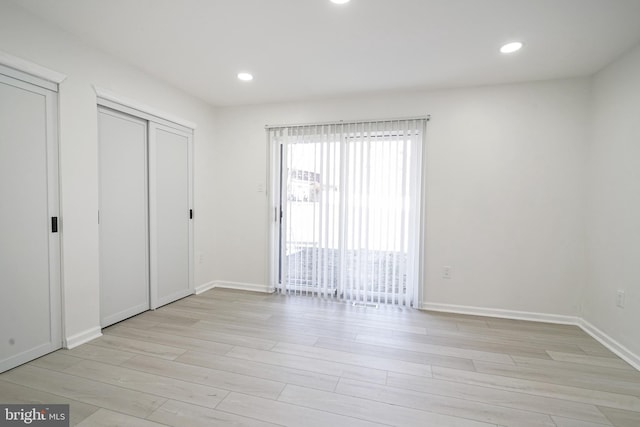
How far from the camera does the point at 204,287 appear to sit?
393cm

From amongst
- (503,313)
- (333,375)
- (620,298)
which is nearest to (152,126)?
(333,375)

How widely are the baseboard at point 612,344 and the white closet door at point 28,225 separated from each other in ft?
15.0

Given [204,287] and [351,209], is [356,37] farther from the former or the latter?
[204,287]

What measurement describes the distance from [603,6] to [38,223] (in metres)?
4.28

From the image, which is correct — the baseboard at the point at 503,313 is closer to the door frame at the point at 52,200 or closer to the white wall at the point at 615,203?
the white wall at the point at 615,203

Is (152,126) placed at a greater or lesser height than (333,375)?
greater

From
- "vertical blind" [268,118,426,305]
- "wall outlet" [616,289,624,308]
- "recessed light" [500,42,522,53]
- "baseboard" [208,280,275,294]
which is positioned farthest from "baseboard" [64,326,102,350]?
"wall outlet" [616,289,624,308]

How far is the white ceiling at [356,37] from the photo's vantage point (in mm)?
1938

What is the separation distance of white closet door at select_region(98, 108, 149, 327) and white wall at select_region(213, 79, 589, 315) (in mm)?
2304

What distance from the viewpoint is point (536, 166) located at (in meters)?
3.02

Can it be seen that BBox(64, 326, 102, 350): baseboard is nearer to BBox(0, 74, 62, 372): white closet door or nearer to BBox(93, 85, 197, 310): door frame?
BBox(0, 74, 62, 372): white closet door


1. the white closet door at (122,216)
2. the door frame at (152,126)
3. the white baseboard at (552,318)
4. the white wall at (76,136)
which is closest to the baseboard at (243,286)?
the door frame at (152,126)

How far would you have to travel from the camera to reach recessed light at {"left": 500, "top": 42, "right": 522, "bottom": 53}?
233 centimetres

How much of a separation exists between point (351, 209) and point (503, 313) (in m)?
2.07
